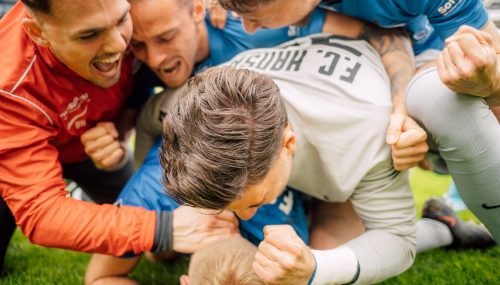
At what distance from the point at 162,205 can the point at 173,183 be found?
554 millimetres

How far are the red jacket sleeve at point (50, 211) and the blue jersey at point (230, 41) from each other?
0.82 metres

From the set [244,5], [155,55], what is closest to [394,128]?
[244,5]

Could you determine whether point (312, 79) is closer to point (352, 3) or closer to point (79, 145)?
point (352, 3)

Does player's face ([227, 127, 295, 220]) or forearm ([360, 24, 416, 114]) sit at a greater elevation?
forearm ([360, 24, 416, 114])

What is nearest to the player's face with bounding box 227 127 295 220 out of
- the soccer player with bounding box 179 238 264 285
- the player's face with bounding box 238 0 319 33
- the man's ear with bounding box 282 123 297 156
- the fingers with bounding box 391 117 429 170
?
the man's ear with bounding box 282 123 297 156

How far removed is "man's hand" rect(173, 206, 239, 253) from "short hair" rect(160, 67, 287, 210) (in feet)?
1.10

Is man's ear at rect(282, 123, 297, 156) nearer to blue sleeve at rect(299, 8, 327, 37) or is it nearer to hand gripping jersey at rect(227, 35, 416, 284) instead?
hand gripping jersey at rect(227, 35, 416, 284)

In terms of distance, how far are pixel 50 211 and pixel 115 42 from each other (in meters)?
0.68

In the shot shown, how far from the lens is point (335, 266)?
5.51 ft

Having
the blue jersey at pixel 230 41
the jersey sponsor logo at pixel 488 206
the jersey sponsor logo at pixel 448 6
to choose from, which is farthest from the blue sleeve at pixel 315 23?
the jersey sponsor logo at pixel 488 206

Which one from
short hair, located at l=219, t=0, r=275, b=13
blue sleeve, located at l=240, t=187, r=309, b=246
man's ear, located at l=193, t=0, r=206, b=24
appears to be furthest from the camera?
man's ear, located at l=193, t=0, r=206, b=24

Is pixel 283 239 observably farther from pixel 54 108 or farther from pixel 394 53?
pixel 54 108

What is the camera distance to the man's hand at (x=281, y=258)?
154cm

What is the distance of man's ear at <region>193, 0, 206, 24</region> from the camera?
8.36ft
